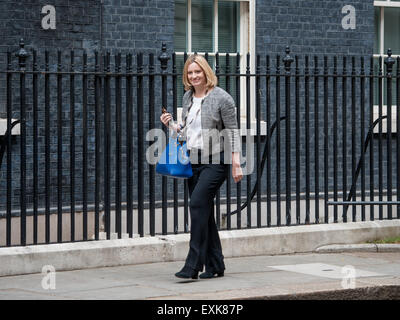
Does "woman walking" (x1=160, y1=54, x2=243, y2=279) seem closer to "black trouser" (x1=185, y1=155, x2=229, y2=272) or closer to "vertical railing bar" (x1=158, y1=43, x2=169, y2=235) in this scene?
"black trouser" (x1=185, y1=155, x2=229, y2=272)

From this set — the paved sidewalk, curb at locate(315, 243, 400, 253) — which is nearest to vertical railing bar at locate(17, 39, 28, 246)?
the paved sidewalk

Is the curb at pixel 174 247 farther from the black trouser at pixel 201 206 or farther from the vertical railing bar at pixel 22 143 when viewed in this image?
the black trouser at pixel 201 206

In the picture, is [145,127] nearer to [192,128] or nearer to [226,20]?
[226,20]

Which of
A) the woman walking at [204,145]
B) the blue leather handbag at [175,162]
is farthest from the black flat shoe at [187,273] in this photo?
the blue leather handbag at [175,162]

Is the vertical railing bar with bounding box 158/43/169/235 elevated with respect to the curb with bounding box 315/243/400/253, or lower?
elevated

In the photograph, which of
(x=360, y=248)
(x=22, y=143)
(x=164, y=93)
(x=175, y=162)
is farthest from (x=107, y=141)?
(x=360, y=248)

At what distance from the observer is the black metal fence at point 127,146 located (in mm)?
9492

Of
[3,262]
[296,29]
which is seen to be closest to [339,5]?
[296,29]

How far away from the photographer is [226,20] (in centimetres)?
1298

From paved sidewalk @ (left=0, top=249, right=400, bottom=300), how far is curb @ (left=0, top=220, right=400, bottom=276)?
0.34ft

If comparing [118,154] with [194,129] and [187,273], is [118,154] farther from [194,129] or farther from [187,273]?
[187,273]

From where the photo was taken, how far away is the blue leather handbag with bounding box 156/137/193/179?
853 centimetres

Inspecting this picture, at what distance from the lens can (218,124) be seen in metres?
8.62
